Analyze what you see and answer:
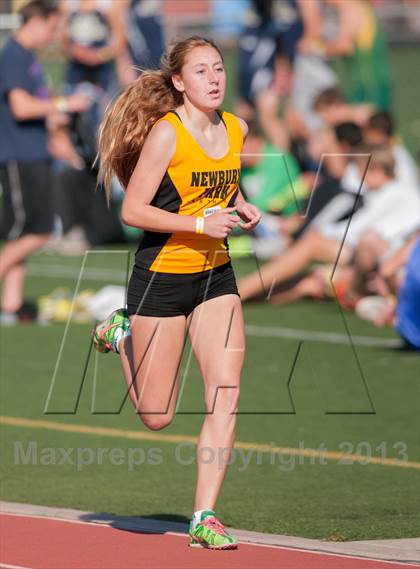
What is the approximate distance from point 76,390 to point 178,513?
312cm

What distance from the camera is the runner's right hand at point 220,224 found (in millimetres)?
6723

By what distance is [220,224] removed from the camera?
6719mm

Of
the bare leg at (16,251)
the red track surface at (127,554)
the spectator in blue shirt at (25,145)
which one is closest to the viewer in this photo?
the red track surface at (127,554)

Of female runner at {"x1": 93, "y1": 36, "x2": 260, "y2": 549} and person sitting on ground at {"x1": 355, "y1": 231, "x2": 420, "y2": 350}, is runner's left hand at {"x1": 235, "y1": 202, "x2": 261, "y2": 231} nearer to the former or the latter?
female runner at {"x1": 93, "y1": 36, "x2": 260, "y2": 549}

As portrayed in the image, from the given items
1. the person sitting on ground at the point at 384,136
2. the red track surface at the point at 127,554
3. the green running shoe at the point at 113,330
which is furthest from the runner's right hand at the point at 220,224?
the person sitting on ground at the point at 384,136

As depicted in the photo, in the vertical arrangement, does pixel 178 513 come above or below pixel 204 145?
below

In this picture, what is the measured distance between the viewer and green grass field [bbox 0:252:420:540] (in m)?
7.95

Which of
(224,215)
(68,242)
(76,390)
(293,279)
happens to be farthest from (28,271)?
(224,215)

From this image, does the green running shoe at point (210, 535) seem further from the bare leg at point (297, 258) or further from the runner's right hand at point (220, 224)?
the bare leg at point (297, 258)

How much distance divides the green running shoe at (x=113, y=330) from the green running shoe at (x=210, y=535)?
3.37 ft

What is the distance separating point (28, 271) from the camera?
677 inches

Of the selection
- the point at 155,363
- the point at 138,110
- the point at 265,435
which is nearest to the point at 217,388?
the point at 155,363

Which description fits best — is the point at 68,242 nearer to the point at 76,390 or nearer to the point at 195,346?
the point at 76,390

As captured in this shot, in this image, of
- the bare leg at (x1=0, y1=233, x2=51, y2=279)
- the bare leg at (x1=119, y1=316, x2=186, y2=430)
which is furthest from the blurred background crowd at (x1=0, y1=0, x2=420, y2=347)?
the bare leg at (x1=119, y1=316, x2=186, y2=430)
